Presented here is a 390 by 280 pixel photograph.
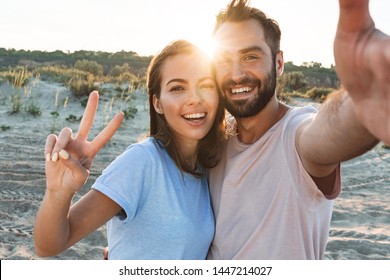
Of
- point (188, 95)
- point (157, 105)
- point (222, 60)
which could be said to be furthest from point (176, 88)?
point (222, 60)

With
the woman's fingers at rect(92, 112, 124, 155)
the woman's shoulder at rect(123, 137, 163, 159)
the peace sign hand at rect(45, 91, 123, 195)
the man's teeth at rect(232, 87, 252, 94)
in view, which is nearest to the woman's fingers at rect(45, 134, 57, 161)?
the peace sign hand at rect(45, 91, 123, 195)

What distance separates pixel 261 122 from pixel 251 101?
154mm

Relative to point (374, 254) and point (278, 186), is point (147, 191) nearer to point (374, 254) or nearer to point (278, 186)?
point (278, 186)

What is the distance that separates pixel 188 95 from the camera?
3.09 m

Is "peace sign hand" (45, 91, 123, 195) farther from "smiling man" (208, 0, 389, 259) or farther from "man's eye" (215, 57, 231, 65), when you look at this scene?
"man's eye" (215, 57, 231, 65)

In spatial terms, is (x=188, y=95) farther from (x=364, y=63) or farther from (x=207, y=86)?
(x=364, y=63)

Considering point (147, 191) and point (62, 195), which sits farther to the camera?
point (147, 191)

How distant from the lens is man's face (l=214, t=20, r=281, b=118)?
10.7 feet

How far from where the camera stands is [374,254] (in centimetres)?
555

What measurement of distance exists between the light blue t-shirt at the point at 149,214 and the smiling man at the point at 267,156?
227 mm

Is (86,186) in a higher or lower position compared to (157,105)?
lower

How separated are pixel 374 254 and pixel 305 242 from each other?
3118 mm

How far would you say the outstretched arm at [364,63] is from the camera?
4.61 feet

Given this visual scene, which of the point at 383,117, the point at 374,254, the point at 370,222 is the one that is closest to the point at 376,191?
the point at 370,222
